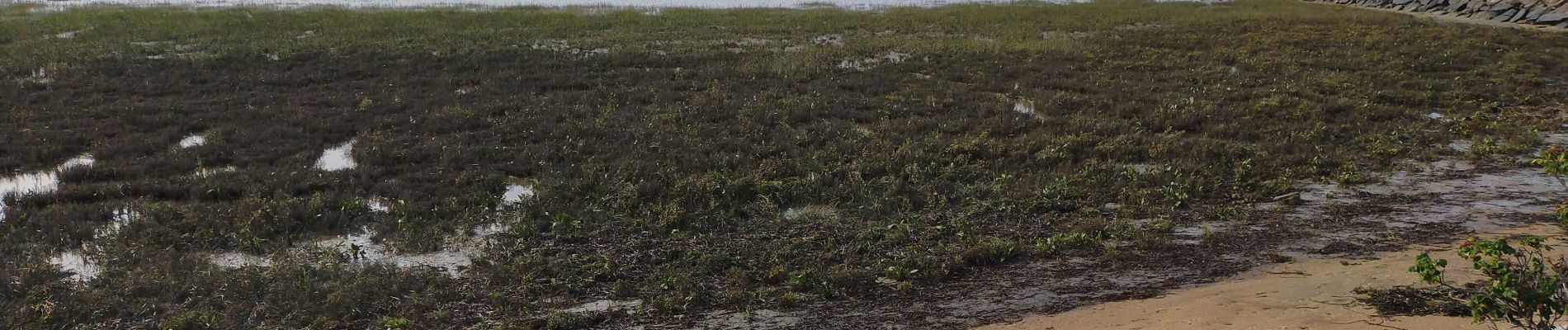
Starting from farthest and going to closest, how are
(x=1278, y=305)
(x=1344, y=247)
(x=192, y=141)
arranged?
(x=192, y=141) → (x=1344, y=247) → (x=1278, y=305)

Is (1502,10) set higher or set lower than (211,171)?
higher

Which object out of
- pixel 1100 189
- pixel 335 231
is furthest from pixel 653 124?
pixel 1100 189

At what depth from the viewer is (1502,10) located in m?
22.5

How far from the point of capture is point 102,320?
211 inches

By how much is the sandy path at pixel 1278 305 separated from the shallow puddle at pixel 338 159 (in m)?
6.80

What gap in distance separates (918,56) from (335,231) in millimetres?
11422

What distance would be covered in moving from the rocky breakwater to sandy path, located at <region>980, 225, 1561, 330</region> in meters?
20.3

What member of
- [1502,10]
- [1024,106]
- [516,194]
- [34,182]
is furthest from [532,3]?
[1502,10]

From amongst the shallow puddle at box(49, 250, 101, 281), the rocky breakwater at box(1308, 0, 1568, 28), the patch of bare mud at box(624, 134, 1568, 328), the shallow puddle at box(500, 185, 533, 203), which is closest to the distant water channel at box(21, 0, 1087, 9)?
the rocky breakwater at box(1308, 0, 1568, 28)

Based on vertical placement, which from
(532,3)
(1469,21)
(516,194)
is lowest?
(516,194)

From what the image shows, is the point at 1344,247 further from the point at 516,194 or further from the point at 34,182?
the point at 34,182

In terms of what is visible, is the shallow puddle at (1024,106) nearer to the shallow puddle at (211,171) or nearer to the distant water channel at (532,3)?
the shallow puddle at (211,171)

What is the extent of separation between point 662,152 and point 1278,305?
5.92 m

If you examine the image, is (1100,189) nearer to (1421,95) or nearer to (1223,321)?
(1223,321)
